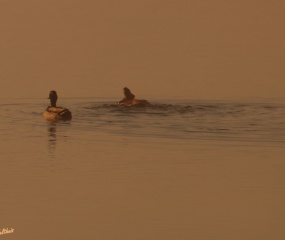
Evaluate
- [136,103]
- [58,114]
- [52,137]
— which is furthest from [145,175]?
[136,103]

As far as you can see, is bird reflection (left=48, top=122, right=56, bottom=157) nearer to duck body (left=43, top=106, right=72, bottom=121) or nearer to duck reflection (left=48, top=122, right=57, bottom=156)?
duck reflection (left=48, top=122, right=57, bottom=156)

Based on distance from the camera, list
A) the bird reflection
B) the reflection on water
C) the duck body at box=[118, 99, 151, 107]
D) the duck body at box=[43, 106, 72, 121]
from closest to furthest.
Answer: the reflection on water → the bird reflection → the duck body at box=[43, 106, 72, 121] → the duck body at box=[118, 99, 151, 107]

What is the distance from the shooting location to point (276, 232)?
1571 centimetres

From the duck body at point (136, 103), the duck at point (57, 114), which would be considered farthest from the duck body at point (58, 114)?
the duck body at point (136, 103)

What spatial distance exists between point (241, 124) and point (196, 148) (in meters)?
5.44

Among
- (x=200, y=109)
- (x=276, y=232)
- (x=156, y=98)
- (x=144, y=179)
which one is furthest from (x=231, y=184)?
(x=156, y=98)

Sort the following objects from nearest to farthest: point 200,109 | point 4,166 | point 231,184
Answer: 1. point 231,184
2. point 4,166
3. point 200,109

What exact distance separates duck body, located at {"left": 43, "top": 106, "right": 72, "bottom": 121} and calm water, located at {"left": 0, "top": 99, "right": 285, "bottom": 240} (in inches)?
7.9

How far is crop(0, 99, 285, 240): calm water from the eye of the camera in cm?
1620

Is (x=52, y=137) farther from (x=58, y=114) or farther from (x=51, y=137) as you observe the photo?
(x=58, y=114)

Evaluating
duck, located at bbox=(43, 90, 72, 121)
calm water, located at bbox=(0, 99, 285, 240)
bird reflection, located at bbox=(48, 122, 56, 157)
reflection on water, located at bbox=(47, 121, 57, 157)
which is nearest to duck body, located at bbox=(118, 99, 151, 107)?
calm water, located at bbox=(0, 99, 285, 240)

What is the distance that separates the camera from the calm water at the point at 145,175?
16203 millimetres

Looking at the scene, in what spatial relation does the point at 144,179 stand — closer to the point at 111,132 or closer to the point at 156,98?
the point at 111,132

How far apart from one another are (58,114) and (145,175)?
1054 cm
